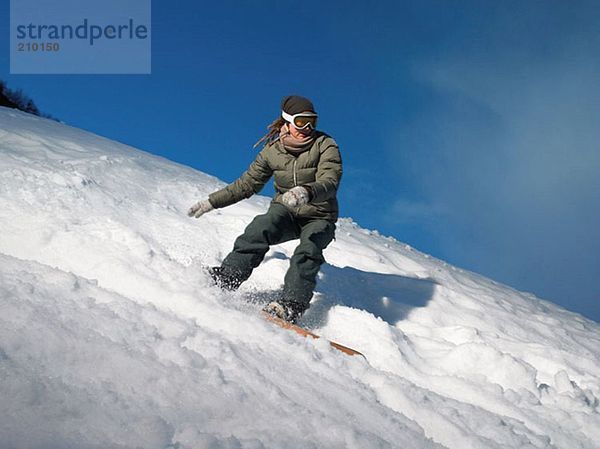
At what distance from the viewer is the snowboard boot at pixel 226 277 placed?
285cm

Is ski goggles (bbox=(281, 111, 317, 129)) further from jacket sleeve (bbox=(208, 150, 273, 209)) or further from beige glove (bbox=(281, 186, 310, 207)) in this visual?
beige glove (bbox=(281, 186, 310, 207))

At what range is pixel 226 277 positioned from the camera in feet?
9.45

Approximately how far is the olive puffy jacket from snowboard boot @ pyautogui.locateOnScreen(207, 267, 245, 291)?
1.93 feet

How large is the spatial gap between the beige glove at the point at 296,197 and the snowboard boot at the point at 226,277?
0.60 m

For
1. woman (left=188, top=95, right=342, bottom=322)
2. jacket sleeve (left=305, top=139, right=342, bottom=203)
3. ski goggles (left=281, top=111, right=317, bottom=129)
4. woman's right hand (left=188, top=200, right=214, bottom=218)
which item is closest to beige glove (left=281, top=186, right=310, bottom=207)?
woman (left=188, top=95, right=342, bottom=322)

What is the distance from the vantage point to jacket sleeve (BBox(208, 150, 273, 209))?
349 cm

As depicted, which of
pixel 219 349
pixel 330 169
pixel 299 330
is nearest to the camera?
pixel 219 349

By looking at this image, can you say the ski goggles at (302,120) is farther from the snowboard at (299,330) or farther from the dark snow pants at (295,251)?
the snowboard at (299,330)

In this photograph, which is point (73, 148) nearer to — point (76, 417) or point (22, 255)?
point (22, 255)

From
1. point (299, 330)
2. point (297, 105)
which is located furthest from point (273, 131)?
point (299, 330)

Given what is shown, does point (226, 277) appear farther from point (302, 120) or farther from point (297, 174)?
point (302, 120)

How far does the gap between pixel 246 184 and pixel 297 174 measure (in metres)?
0.45

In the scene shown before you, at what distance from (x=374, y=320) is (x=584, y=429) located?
3.96 feet

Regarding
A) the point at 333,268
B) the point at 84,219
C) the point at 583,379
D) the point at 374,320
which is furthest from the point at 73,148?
the point at 583,379
